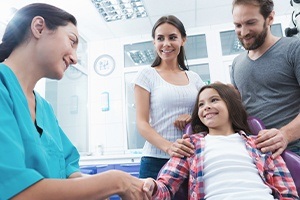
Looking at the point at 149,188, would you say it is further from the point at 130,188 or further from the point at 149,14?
the point at 149,14

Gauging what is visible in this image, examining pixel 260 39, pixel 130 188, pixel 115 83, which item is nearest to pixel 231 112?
pixel 260 39

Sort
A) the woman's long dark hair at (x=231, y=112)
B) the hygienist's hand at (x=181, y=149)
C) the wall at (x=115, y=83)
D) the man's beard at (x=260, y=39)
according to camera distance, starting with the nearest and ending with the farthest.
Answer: the hygienist's hand at (x=181, y=149) → the woman's long dark hair at (x=231, y=112) → the man's beard at (x=260, y=39) → the wall at (x=115, y=83)

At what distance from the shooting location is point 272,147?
113 cm

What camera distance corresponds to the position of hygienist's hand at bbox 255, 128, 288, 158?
3.69 feet

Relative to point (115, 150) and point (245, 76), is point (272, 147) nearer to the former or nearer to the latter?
point (245, 76)

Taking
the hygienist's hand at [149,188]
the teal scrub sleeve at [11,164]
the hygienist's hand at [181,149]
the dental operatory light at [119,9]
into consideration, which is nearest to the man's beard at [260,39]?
the hygienist's hand at [181,149]

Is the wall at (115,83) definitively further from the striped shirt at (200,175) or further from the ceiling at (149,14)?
the striped shirt at (200,175)

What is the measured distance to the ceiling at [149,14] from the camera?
3.23 m

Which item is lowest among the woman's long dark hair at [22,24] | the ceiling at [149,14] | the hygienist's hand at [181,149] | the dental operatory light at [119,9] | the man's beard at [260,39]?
the hygienist's hand at [181,149]

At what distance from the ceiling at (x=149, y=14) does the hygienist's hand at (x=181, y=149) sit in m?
2.47

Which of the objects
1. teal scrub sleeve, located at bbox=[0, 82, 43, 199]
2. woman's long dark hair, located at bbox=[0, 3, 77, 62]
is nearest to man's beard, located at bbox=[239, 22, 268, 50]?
woman's long dark hair, located at bbox=[0, 3, 77, 62]

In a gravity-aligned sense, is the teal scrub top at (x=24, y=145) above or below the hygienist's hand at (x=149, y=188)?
above

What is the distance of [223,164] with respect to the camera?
1146mm

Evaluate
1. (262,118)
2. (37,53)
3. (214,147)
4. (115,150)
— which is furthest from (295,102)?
(115,150)
